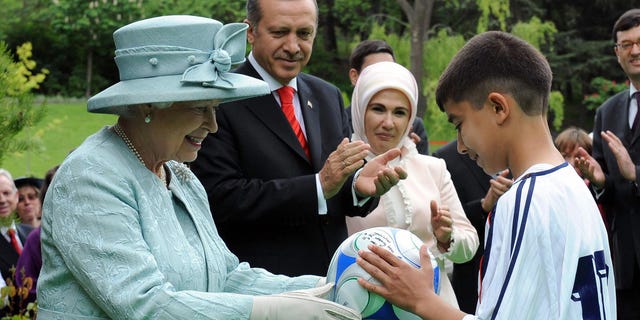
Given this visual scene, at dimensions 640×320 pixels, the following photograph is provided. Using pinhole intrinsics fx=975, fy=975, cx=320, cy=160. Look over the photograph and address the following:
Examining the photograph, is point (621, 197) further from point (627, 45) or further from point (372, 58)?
point (372, 58)

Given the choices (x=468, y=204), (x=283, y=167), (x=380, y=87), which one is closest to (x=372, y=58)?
(x=468, y=204)

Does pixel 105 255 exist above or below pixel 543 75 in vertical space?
below

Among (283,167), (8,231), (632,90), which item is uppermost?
(632,90)

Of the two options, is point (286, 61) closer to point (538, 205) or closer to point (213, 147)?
point (213, 147)

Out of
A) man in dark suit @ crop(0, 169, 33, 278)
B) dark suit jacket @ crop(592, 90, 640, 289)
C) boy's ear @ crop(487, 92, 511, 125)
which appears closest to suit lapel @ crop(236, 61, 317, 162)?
boy's ear @ crop(487, 92, 511, 125)

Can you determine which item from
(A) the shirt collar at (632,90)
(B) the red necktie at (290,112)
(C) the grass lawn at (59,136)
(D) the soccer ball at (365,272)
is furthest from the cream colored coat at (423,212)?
(C) the grass lawn at (59,136)

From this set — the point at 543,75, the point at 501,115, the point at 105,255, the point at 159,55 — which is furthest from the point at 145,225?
the point at 543,75

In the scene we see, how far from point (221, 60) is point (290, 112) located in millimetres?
1664

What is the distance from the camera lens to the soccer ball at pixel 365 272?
338 cm

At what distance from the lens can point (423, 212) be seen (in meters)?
5.16

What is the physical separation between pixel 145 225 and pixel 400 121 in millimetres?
2500

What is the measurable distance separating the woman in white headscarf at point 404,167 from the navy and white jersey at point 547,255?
6.55 feet

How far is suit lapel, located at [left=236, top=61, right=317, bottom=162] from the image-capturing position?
4727 mm

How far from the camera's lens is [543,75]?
3.24 meters
